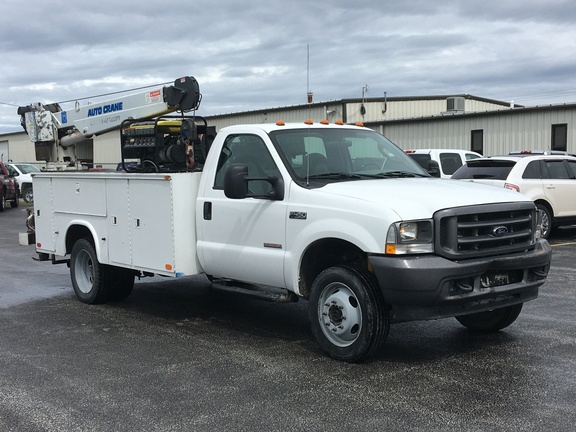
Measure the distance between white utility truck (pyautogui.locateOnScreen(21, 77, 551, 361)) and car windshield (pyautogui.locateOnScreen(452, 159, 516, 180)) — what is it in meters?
6.93

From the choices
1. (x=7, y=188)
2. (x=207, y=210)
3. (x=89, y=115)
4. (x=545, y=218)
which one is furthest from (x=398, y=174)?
(x=7, y=188)

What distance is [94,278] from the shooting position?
845 cm

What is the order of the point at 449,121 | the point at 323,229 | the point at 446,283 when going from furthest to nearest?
the point at 449,121 < the point at 323,229 < the point at 446,283

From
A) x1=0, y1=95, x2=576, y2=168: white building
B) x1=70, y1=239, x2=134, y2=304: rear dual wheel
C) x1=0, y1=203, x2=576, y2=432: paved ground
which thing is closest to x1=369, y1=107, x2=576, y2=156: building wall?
x1=0, y1=95, x2=576, y2=168: white building

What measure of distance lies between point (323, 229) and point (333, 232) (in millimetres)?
122

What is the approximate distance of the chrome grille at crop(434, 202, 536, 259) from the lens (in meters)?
5.37

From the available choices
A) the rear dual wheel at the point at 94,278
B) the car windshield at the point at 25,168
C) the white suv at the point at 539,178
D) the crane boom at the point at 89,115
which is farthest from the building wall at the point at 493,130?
the rear dual wheel at the point at 94,278

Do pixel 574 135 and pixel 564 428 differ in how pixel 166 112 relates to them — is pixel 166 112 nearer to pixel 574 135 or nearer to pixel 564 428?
pixel 564 428

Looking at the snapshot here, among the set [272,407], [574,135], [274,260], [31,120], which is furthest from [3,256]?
[574,135]

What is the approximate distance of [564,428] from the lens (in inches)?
169

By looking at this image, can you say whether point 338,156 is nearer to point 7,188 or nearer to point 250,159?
point 250,159

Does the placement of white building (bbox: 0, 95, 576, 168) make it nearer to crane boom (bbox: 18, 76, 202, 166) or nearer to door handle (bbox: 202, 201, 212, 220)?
crane boom (bbox: 18, 76, 202, 166)

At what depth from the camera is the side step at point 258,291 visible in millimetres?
6375

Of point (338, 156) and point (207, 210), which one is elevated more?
point (338, 156)
